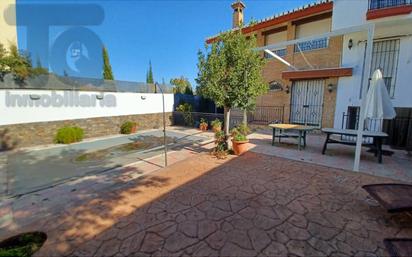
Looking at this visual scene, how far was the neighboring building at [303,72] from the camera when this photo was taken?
9578 mm

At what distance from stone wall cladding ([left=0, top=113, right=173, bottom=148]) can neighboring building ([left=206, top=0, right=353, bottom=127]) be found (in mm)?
6982

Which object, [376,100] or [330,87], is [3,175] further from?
[330,87]

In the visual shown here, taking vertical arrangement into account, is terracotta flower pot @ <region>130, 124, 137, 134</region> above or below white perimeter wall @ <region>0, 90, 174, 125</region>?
below

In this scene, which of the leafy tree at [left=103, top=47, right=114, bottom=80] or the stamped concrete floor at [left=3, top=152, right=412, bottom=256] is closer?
the stamped concrete floor at [left=3, top=152, right=412, bottom=256]

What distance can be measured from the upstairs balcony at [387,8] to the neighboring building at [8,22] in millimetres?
21172

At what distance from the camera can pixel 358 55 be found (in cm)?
847

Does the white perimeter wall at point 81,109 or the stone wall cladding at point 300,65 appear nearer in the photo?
the white perimeter wall at point 81,109

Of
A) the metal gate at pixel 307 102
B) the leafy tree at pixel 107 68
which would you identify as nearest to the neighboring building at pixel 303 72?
the metal gate at pixel 307 102

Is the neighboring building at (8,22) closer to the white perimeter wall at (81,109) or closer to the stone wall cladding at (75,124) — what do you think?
the white perimeter wall at (81,109)

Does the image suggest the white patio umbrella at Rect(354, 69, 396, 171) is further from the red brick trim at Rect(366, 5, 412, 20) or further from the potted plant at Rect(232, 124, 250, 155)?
the red brick trim at Rect(366, 5, 412, 20)

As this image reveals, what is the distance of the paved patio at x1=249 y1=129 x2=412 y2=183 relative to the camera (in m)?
4.85

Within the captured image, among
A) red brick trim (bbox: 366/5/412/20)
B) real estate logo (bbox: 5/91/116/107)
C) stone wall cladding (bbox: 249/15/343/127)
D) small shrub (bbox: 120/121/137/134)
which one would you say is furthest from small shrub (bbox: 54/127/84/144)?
red brick trim (bbox: 366/5/412/20)

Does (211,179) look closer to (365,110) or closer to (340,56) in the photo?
(365,110)

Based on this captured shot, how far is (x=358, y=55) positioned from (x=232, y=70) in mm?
6577
